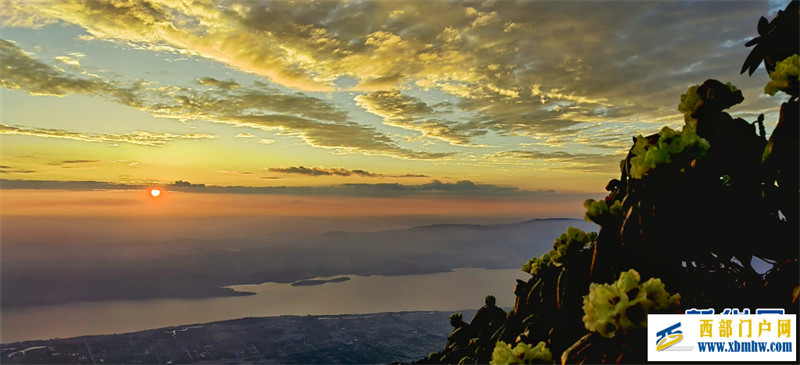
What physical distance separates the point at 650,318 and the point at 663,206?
3.96 feet

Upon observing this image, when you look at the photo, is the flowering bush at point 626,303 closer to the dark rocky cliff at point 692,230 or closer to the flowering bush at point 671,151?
the dark rocky cliff at point 692,230

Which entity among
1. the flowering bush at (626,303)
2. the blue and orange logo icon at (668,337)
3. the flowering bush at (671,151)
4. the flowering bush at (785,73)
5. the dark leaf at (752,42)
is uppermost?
the dark leaf at (752,42)

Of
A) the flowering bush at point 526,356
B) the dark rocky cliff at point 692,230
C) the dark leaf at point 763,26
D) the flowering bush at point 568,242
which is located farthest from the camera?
the dark leaf at point 763,26

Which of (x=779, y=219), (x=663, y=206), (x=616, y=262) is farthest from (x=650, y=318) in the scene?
(x=779, y=219)

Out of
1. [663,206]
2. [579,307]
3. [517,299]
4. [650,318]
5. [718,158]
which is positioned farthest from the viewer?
[517,299]

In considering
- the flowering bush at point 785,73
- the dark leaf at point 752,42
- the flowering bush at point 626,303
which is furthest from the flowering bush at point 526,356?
the dark leaf at point 752,42

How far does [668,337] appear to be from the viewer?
439 centimetres

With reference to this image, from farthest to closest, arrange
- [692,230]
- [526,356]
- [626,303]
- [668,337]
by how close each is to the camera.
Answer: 1. [526,356]
2. [692,230]
3. [668,337]
4. [626,303]

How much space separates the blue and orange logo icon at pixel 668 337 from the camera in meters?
4.26

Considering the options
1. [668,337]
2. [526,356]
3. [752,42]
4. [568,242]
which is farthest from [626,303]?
[752,42]

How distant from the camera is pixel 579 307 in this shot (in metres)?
5.16

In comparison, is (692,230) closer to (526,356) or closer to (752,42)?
(526,356)

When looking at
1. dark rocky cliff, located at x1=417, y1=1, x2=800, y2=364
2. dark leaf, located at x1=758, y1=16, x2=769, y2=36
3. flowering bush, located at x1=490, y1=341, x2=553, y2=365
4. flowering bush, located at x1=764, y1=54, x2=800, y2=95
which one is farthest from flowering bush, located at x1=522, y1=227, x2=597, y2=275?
dark leaf, located at x1=758, y1=16, x2=769, y2=36

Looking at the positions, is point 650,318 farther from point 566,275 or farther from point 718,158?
point 718,158
